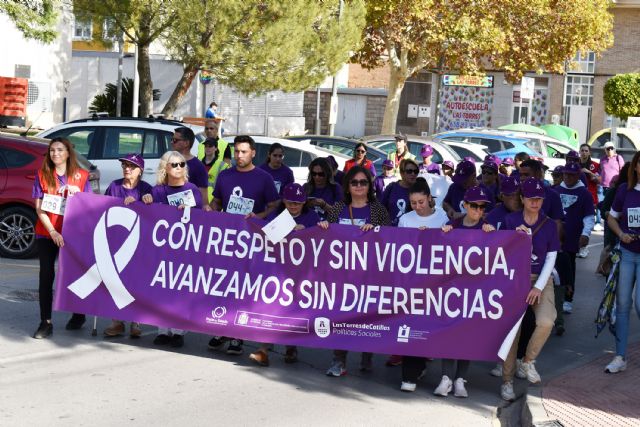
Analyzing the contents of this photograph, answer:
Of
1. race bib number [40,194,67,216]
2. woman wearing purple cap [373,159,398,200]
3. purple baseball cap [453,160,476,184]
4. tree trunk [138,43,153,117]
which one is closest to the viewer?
race bib number [40,194,67,216]

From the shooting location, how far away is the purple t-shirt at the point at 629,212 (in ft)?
30.9

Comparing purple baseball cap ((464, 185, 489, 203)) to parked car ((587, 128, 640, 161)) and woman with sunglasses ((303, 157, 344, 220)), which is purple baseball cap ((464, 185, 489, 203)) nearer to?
woman with sunglasses ((303, 157, 344, 220))

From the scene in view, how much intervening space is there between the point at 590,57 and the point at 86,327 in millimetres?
49650

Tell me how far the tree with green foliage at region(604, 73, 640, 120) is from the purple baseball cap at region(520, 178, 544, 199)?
40.6 m

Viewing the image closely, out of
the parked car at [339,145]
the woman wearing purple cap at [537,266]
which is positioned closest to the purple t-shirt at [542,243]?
the woman wearing purple cap at [537,266]

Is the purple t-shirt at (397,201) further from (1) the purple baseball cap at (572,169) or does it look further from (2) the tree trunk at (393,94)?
(2) the tree trunk at (393,94)

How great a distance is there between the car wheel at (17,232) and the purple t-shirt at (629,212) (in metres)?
7.88

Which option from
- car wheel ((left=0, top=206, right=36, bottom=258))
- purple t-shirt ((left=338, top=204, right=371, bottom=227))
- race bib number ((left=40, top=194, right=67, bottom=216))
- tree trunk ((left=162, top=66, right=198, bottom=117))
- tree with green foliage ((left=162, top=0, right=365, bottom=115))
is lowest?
car wheel ((left=0, top=206, right=36, bottom=258))

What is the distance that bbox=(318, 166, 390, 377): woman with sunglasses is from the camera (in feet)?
30.0

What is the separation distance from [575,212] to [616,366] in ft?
9.85

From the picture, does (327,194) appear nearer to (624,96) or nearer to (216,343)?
(216,343)

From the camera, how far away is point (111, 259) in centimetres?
960

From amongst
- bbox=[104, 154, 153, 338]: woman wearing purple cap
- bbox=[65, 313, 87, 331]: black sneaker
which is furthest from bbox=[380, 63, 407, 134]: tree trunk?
bbox=[104, 154, 153, 338]: woman wearing purple cap

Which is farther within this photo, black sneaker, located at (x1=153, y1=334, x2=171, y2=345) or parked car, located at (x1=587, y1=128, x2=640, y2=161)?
parked car, located at (x1=587, y1=128, x2=640, y2=161)
